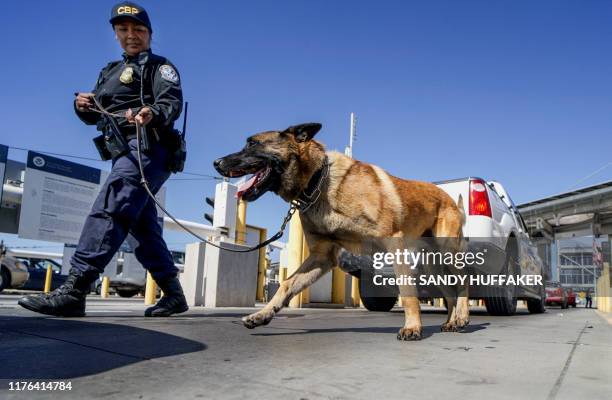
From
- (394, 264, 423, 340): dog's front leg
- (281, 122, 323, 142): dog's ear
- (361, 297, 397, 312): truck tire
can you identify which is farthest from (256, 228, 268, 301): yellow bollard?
(394, 264, 423, 340): dog's front leg

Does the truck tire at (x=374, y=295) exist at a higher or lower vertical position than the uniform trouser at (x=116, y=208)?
lower

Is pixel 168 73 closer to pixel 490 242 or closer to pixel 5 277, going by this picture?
pixel 490 242

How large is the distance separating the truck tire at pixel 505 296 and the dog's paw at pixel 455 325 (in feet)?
11.5

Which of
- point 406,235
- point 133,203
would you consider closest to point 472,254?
point 406,235

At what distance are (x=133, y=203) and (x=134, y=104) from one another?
0.92 metres

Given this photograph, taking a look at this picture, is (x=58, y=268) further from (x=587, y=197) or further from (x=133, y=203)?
(x=587, y=197)

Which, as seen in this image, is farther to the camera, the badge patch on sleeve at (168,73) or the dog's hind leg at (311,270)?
the badge patch on sleeve at (168,73)

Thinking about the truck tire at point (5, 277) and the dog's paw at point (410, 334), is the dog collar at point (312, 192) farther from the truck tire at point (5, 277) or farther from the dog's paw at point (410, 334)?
the truck tire at point (5, 277)

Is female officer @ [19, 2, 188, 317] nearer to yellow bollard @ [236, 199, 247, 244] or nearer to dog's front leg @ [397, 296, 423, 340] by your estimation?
dog's front leg @ [397, 296, 423, 340]

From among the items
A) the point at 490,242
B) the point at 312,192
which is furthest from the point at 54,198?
the point at 490,242

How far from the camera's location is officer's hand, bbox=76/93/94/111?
372cm

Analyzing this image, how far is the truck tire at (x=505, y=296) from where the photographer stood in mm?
7477

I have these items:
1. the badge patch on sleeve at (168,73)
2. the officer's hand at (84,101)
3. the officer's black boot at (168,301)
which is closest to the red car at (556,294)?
the officer's black boot at (168,301)

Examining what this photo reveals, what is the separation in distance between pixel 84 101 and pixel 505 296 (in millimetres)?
7069
